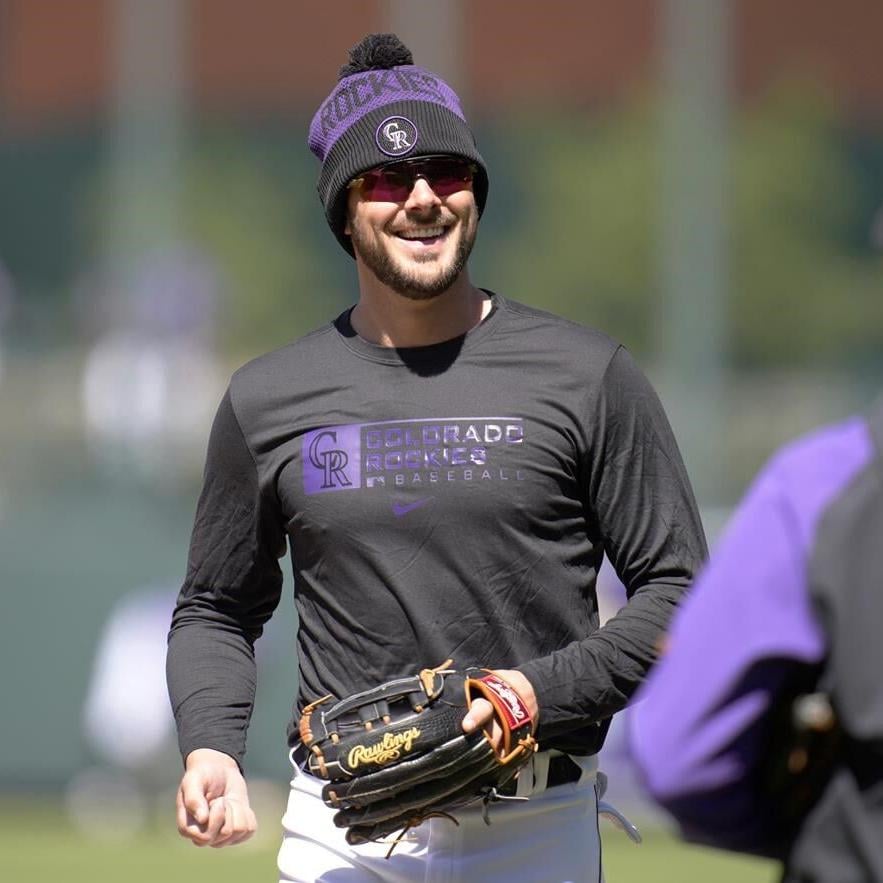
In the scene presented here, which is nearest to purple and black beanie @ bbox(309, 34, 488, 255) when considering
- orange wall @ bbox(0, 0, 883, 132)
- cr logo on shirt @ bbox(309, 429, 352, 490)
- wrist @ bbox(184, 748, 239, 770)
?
cr logo on shirt @ bbox(309, 429, 352, 490)

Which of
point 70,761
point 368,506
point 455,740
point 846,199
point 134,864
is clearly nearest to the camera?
point 455,740

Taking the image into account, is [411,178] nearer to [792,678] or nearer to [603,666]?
[603,666]

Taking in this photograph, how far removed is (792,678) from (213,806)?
5.00 ft

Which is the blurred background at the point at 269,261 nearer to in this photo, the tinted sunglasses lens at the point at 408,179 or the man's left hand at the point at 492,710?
the man's left hand at the point at 492,710

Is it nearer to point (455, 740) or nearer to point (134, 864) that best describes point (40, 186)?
point (134, 864)

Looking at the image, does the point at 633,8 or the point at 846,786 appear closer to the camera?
the point at 846,786

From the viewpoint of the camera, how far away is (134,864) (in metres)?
10.6

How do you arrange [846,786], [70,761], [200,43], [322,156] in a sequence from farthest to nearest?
[200,43]
[70,761]
[322,156]
[846,786]

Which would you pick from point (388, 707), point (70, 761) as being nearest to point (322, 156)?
point (388, 707)

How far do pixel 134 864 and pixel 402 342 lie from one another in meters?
7.30

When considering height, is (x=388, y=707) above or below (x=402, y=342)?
below

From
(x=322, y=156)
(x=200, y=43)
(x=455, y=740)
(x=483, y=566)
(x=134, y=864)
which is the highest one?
(x=200, y=43)

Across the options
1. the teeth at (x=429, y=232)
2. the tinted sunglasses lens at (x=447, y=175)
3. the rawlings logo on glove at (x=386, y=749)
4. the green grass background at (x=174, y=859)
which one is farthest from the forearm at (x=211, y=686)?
the green grass background at (x=174, y=859)

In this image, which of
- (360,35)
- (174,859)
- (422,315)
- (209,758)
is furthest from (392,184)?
(360,35)
